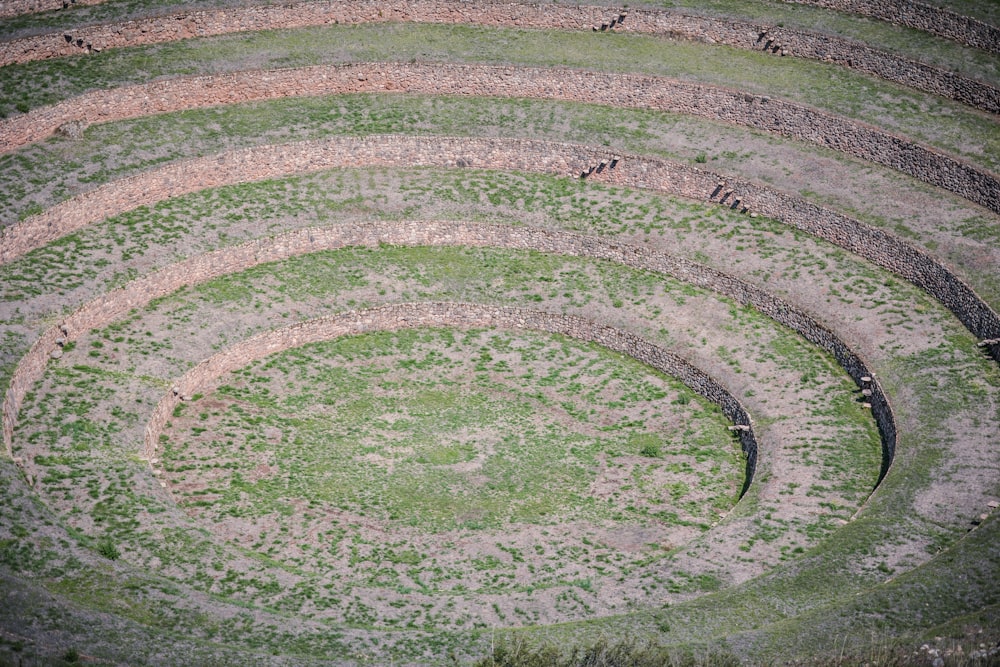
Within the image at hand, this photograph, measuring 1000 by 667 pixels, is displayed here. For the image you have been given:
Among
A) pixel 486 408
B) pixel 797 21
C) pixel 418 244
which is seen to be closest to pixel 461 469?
pixel 486 408

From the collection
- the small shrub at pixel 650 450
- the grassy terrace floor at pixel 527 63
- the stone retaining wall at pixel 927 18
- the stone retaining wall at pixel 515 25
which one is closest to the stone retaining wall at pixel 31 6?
the stone retaining wall at pixel 515 25

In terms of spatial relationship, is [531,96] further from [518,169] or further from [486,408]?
[486,408]

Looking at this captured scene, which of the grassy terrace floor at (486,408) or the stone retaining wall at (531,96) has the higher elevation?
the stone retaining wall at (531,96)

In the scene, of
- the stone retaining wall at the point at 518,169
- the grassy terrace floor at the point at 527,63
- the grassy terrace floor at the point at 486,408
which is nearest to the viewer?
the grassy terrace floor at the point at 486,408

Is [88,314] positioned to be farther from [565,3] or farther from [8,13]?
[565,3]

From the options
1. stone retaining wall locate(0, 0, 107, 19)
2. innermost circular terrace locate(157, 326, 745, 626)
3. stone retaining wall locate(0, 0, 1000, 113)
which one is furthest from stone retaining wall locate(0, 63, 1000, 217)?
innermost circular terrace locate(157, 326, 745, 626)

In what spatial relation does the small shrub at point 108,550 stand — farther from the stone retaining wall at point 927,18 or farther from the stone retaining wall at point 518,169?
the stone retaining wall at point 927,18
